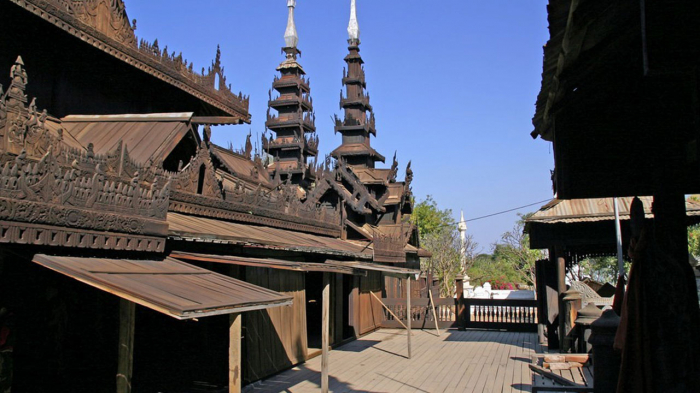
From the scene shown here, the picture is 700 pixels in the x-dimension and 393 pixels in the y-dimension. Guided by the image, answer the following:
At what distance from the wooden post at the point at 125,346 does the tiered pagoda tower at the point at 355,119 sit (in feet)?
91.5

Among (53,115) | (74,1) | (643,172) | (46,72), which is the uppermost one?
(74,1)

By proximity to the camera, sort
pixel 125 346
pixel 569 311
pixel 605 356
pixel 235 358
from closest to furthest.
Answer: pixel 605 356 → pixel 125 346 → pixel 235 358 → pixel 569 311

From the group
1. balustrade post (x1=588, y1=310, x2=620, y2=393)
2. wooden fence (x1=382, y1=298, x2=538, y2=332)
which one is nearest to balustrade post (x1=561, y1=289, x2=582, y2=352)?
wooden fence (x1=382, y1=298, x2=538, y2=332)

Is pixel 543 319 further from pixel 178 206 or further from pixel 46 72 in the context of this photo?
pixel 46 72

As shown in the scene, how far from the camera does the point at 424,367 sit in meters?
12.8

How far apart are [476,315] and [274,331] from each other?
11.1 meters

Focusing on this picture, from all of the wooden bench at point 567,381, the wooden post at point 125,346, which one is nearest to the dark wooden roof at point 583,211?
the wooden bench at point 567,381

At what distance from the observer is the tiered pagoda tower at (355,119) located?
34.9m

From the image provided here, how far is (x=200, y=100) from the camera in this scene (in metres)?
12.5

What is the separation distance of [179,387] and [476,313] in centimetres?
1329

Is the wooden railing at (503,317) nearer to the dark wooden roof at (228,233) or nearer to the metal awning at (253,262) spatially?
the dark wooden roof at (228,233)

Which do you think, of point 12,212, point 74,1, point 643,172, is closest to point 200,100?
point 74,1

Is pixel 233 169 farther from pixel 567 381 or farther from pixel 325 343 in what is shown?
pixel 567 381

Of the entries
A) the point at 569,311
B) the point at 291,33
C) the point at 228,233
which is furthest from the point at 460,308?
the point at 291,33
